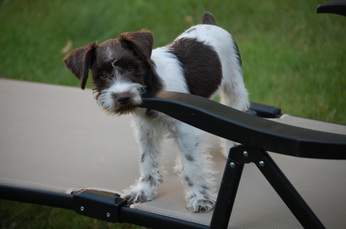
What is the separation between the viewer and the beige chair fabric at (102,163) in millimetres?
2537

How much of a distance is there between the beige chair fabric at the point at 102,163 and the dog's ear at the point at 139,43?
678mm

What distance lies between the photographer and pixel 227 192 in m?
2.08

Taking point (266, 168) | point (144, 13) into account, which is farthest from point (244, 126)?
point (144, 13)

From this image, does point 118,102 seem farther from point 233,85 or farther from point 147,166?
point 233,85

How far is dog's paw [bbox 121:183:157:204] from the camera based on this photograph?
8.76 feet

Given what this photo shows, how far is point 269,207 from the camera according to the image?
257 cm

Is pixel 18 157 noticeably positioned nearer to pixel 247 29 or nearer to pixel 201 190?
pixel 201 190

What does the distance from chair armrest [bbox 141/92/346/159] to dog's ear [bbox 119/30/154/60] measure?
262 millimetres

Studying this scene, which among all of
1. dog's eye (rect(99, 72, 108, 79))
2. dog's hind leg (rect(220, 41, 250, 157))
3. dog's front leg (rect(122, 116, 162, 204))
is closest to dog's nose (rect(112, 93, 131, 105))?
dog's eye (rect(99, 72, 108, 79))

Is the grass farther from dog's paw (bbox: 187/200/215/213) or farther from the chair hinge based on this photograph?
the chair hinge

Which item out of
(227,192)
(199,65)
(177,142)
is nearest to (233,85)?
(199,65)

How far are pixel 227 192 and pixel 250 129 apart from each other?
0.27 m

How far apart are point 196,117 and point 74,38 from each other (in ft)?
14.4

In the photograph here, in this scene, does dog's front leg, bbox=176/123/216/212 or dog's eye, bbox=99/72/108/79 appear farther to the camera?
dog's front leg, bbox=176/123/216/212
